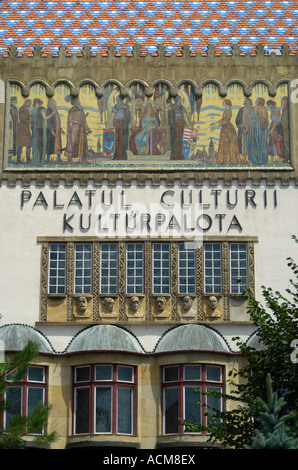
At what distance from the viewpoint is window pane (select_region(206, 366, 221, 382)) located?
34500mm

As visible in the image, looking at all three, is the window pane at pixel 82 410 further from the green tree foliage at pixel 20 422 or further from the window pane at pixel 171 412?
the green tree foliage at pixel 20 422

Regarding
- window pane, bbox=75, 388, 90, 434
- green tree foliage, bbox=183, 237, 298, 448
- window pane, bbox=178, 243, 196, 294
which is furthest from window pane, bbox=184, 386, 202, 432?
green tree foliage, bbox=183, 237, 298, 448

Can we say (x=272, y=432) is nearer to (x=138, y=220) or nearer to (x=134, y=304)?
(x=134, y=304)

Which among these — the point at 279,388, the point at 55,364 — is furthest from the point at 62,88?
the point at 279,388

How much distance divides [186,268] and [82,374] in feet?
15.7

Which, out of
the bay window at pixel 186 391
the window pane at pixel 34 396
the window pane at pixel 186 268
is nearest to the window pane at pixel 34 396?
the window pane at pixel 34 396

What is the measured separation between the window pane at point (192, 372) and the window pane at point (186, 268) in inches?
106

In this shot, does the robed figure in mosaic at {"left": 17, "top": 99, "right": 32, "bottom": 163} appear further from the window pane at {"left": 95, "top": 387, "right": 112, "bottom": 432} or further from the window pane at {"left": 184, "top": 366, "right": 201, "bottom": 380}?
the window pane at {"left": 184, "top": 366, "right": 201, "bottom": 380}

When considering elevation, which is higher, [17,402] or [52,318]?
[52,318]

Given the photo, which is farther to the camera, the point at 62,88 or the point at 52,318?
the point at 62,88

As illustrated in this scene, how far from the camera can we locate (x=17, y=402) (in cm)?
3409
